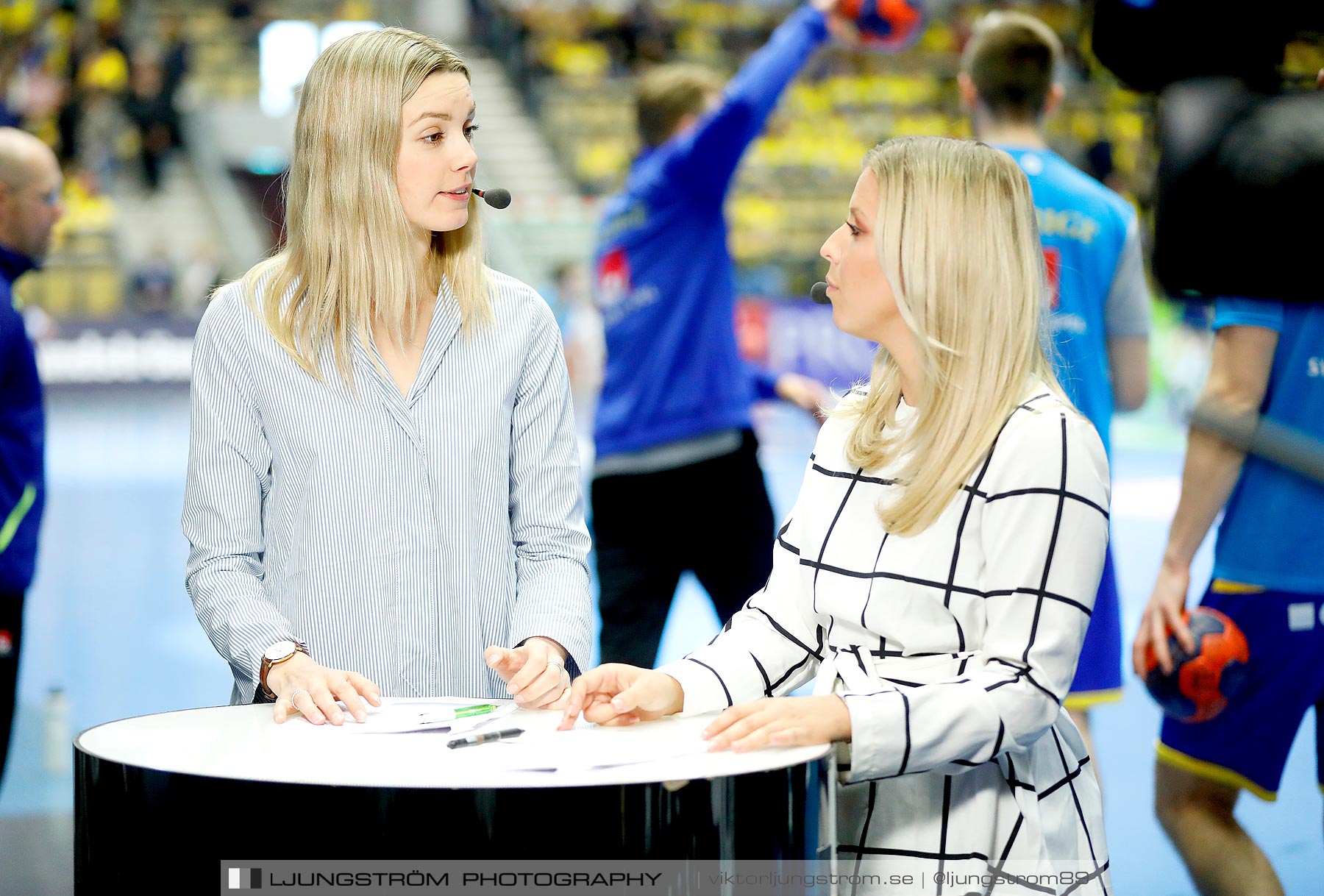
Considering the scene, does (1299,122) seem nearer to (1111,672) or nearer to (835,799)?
(835,799)

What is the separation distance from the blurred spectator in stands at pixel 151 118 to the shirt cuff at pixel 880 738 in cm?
1713

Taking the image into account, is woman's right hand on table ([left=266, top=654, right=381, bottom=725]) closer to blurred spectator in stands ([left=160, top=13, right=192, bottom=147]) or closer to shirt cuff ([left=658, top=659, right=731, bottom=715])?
shirt cuff ([left=658, top=659, right=731, bottom=715])

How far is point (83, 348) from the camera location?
47.0 feet

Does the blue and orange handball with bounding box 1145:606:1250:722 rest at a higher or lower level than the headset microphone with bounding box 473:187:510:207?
lower

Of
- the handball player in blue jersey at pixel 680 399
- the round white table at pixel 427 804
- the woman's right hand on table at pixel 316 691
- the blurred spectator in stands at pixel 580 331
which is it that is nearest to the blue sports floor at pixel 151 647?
the handball player in blue jersey at pixel 680 399

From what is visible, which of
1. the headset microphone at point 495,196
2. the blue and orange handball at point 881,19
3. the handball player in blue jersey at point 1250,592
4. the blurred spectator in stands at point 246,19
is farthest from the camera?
the blurred spectator in stands at point 246,19

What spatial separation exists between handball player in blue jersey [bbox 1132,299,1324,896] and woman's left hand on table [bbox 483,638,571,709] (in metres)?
1.23

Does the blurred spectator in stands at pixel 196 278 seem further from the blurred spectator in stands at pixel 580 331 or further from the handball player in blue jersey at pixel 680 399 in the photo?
the handball player in blue jersey at pixel 680 399

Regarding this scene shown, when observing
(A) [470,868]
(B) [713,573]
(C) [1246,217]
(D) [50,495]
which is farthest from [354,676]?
(D) [50,495]

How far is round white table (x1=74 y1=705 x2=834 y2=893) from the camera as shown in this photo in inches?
48.6

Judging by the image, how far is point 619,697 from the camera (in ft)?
5.08

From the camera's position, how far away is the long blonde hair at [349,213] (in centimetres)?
187

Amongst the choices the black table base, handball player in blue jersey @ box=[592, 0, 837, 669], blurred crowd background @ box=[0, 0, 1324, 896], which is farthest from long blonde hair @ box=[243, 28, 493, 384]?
blurred crowd background @ box=[0, 0, 1324, 896]

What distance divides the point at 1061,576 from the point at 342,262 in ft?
3.44
